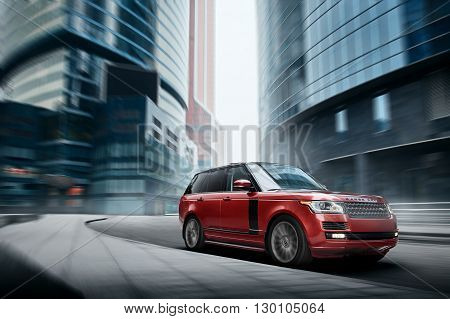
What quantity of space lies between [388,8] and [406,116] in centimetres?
657

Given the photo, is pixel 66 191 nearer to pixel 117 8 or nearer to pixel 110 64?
pixel 110 64

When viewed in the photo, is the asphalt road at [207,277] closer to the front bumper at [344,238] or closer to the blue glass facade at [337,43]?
the front bumper at [344,238]

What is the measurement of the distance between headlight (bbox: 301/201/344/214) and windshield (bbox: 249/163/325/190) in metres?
1.13

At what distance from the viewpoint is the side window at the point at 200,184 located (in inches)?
347

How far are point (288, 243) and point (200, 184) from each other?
3.31m

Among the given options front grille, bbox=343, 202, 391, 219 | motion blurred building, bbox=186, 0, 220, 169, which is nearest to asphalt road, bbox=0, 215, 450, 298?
front grille, bbox=343, 202, 391, 219

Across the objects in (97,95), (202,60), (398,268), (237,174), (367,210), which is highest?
(202,60)

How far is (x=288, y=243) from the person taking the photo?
615 cm

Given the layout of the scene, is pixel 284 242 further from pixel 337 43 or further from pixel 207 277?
pixel 337 43

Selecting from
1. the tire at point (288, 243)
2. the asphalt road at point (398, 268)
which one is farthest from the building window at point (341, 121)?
the tire at point (288, 243)

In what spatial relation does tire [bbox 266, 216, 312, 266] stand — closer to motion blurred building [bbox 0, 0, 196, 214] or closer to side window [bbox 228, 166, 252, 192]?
side window [bbox 228, 166, 252, 192]

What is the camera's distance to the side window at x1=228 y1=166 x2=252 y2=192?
764 cm

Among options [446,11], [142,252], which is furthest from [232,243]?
[446,11]

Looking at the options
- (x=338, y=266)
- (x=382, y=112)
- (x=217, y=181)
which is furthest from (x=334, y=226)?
(x=382, y=112)
